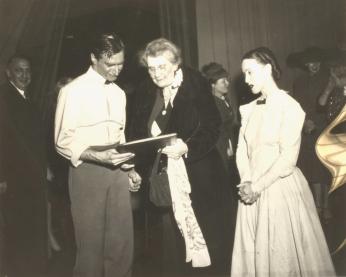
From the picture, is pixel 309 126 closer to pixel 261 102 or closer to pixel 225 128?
pixel 225 128

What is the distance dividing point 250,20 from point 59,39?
1.73 m

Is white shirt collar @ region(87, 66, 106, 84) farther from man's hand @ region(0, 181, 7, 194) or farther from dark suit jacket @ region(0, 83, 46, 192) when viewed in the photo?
man's hand @ region(0, 181, 7, 194)

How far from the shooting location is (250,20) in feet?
12.1

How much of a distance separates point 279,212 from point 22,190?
62.3 inches

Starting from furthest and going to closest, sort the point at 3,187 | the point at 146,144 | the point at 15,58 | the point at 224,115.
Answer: the point at 224,115 < the point at 15,58 < the point at 3,187 < the point at 146,144

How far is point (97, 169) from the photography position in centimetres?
204

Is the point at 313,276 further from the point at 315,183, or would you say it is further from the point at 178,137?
the point at 315,183

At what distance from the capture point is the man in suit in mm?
2557

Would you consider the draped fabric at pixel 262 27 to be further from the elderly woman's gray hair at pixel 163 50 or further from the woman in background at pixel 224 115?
the elderly woman's gray hair at pixel 163 50

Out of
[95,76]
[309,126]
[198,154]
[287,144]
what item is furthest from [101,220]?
[309,126]

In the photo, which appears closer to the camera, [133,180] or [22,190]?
[133,180]

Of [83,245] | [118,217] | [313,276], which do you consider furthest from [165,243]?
[313,276]

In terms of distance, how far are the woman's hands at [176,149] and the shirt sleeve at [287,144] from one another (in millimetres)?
426

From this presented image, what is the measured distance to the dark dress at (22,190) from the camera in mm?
2557
